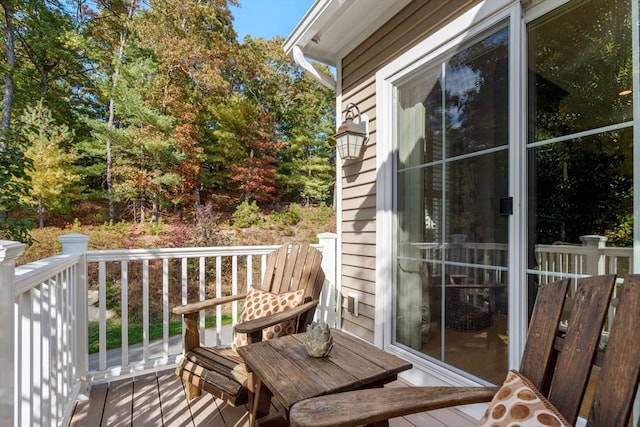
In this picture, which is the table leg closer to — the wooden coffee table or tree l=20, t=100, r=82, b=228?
the wooden coffee table

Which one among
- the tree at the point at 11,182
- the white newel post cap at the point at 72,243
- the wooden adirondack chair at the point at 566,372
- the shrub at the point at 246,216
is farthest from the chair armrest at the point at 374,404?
the shrub at the point at 246,216

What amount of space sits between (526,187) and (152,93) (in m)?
10.3

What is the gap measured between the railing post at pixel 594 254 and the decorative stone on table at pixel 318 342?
121cm

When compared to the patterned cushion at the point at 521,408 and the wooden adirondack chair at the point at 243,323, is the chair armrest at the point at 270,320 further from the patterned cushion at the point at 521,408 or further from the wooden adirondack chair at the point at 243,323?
the patterned cushion at the point at 521,408

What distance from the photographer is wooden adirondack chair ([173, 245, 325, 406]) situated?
1803mm

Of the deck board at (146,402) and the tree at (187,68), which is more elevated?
the tree at (187,68)

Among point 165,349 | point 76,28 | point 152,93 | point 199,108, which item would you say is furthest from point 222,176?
point 165,349

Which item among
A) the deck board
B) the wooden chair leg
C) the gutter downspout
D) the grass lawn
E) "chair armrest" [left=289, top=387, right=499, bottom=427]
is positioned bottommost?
the grass lawn

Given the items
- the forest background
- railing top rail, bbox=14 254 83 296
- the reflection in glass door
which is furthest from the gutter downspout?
the forest background

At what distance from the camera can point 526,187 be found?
1692 millimetres

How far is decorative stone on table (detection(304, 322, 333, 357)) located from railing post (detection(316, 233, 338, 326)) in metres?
1.71

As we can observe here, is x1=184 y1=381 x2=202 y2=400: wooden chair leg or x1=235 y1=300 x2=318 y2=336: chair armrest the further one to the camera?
x1=184 y1=381 x2=202 y2=400: wooden chair leg

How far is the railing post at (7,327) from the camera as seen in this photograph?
0.91 metres

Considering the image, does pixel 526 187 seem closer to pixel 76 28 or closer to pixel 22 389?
pixel 22 389
